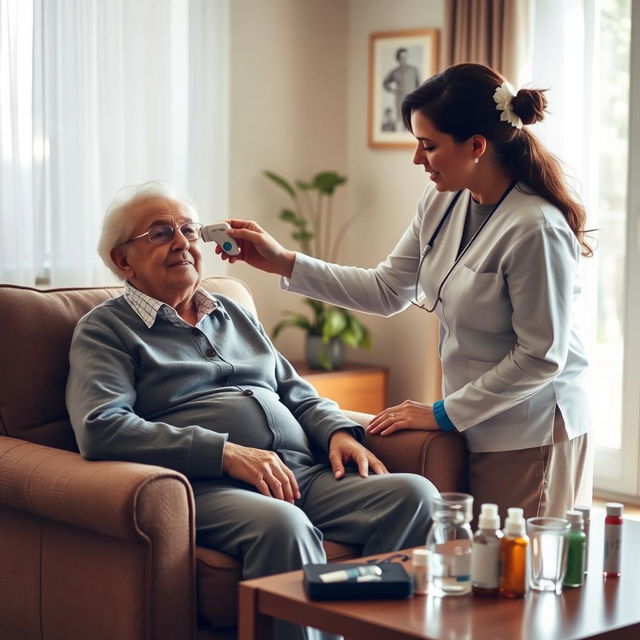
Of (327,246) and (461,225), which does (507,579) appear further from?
(327,246)

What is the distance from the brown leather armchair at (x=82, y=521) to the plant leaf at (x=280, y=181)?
2.03 meters

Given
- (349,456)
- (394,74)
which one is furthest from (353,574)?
(394,74)

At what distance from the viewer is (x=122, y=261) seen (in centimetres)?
260

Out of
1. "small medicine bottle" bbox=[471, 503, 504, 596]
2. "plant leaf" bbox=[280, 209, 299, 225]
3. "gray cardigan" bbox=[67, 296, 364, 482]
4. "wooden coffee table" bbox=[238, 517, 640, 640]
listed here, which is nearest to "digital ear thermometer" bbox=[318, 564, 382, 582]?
"wooden coffee table" bbox=[238, 517, 640, 640]

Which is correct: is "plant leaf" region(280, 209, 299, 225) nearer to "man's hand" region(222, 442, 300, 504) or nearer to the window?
the window

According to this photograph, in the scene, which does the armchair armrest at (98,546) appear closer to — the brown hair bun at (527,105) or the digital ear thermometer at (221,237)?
the digital ear thermometer at (221,237)

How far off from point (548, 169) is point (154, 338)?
1.00m

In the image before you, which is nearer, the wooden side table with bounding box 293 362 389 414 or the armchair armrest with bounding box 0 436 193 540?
the armchair armrest with bounding box 0 436 193 540

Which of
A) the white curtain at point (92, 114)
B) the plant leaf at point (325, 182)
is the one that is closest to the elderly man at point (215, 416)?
the white curtain at point (92, 114)

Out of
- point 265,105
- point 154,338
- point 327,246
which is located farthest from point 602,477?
point 154,338

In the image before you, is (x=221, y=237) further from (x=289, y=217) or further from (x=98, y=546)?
(x=289, y=217)

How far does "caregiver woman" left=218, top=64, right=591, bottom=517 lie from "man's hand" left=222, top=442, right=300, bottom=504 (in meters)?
0.37

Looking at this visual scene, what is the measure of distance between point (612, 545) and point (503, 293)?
2.16 feet

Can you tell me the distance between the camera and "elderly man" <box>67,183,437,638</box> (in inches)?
87.3
